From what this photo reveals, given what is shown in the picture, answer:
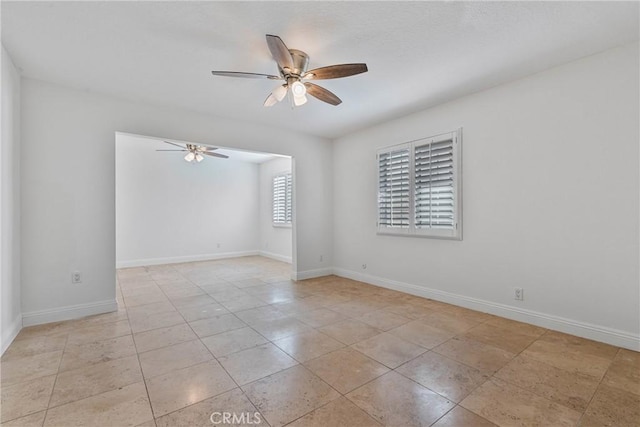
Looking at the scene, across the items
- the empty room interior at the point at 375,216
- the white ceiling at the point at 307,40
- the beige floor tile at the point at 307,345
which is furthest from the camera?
the beige floor tile at the point at 307,345

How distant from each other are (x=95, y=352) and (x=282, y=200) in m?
5.29

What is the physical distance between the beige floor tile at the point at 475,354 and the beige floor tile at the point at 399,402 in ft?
1.94

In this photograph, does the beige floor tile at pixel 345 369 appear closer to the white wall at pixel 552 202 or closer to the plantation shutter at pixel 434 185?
the white wall at pixel 552 202

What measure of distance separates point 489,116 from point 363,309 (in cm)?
278

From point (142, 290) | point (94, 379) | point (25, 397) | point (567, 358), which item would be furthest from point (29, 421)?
point (567, 358)

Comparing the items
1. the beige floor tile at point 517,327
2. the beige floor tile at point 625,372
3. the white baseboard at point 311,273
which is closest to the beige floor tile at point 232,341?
the white baseboard at point 311,273

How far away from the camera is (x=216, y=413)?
1725mm

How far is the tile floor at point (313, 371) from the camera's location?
67.5 inches

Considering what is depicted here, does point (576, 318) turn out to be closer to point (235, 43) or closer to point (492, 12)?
point (492, 12)

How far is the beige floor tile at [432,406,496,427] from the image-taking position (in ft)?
5.34

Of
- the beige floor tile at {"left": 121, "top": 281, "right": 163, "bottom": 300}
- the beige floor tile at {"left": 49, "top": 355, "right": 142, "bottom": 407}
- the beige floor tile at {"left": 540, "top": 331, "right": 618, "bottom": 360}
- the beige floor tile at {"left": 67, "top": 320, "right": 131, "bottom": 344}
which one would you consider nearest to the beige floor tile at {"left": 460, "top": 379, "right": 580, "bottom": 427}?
the beige floor tile at {"left": 540, "top": 331, "right": 618, "bottom": 360}

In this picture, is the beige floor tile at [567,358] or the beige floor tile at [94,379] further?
the beige floor tile at [567,358]

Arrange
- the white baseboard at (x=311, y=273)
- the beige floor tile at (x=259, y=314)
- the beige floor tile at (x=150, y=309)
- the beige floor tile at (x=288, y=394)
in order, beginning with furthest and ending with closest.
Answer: the white baseboard at (x=311, y=273), the beige floor tile at (x=150, y=309), the beige floor tile at (x=259, y=314), the beige floor tile at (x=288, y=394)

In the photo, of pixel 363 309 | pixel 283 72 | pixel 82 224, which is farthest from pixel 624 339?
pixel 82 224
